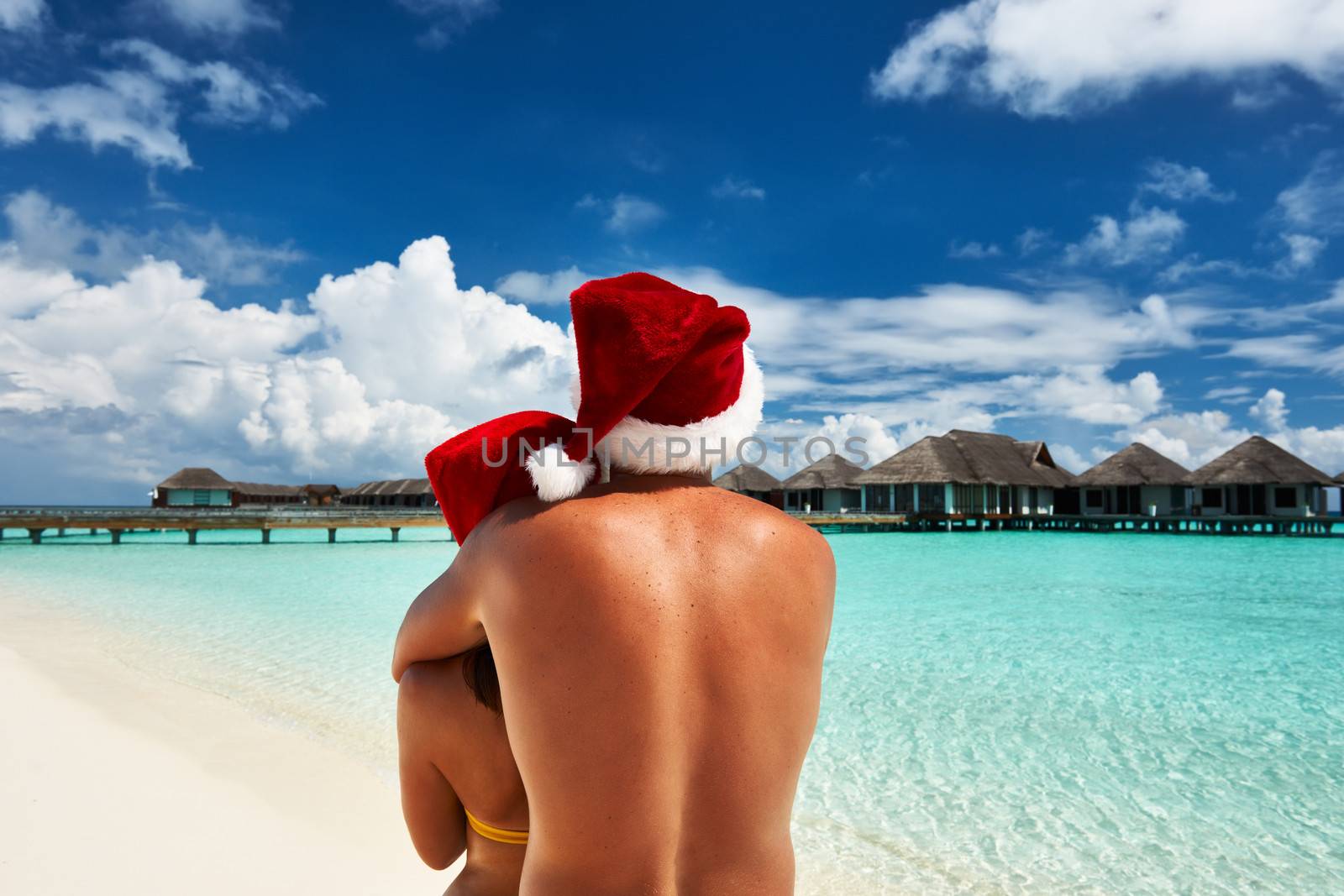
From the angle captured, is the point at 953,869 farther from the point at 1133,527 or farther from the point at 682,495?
the point at 1133,527

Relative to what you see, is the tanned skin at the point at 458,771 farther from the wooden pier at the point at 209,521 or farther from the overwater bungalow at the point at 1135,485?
the overwater bungalow at the point at 1135,485

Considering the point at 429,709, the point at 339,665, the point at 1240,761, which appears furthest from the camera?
the point at 339,665

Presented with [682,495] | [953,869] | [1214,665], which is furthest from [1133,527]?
[682,495]

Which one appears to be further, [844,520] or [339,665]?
[844,520]

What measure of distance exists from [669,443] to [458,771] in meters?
0.58

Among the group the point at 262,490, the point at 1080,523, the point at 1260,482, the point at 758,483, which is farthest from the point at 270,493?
the point at 1260,482

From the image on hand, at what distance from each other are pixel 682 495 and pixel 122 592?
1523 centimetres

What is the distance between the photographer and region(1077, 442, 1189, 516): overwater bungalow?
35375mm

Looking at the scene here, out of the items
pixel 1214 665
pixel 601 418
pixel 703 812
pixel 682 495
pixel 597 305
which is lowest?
pixel 1214 665

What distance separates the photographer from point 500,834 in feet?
3.90

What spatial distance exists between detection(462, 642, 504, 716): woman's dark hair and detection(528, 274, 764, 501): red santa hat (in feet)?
0.97

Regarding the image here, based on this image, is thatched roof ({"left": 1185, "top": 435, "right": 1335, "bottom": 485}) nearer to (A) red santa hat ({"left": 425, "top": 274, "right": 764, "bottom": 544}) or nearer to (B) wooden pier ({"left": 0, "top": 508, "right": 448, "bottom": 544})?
(B) wooden pier ({"left": 0, "top": 508, "right": 448, "bottom": 544})

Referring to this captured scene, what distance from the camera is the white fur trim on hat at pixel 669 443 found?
1083 millimetres

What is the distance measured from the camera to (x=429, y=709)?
1178 millimetres
